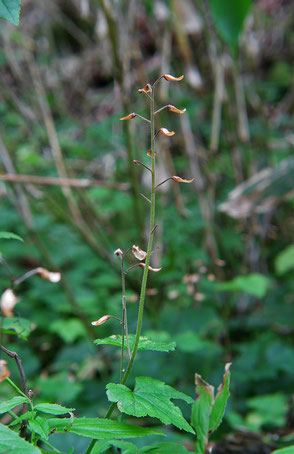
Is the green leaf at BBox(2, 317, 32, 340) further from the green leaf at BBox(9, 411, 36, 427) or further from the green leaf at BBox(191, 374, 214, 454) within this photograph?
the green leaf at BBox(191, 374, 214, 454)

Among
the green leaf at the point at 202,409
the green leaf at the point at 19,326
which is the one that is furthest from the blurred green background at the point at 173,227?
the green leaf at the point at 19,326

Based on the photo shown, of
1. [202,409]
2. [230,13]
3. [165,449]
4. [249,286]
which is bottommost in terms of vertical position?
[165,449]

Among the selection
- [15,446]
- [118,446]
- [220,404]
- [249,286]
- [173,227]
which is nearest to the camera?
[15,446]

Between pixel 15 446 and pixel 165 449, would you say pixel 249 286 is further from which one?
pixel 15 446

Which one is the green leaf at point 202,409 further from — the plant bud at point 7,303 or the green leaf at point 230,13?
the green leaf at point 230,13

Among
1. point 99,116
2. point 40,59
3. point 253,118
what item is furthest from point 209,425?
point 40,59

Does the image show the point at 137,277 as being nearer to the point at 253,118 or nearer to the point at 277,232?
the point at 277,232

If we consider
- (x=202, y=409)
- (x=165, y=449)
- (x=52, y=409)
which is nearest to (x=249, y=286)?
(x=202, y=409)

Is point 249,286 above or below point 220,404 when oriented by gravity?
above
